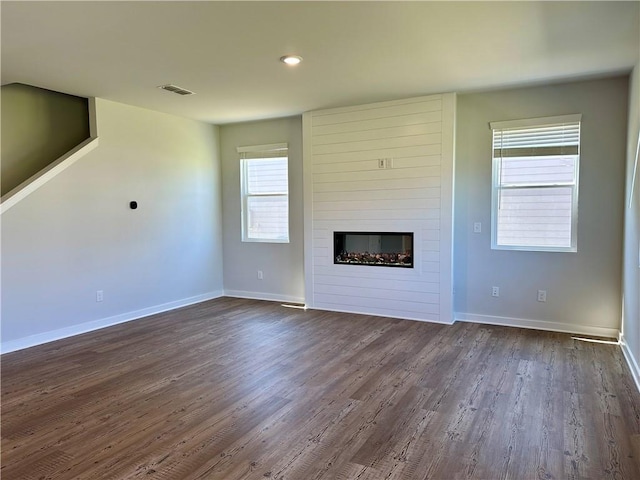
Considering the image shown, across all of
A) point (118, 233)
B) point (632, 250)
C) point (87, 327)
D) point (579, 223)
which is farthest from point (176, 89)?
point (632, 250)

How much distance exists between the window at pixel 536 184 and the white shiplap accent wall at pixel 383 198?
22.0 inches

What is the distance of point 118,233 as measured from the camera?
5.04 meters

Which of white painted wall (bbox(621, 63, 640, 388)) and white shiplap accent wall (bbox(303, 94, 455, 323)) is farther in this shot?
white shiplap accent wall (bbox(303, 94, 455, 323))

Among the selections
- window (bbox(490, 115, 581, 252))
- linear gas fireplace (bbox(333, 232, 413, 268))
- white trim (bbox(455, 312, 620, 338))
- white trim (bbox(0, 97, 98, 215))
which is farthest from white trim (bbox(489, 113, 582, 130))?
white trim (bbox(0, 97, 98, 215))

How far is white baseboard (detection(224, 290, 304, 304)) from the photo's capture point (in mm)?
6067

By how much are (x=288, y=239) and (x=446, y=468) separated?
4241 mm

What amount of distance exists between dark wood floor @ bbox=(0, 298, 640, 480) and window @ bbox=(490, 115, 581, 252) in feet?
3.43

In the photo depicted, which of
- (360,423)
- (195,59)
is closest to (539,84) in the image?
(195,59)

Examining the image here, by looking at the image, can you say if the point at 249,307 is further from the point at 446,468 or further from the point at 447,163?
the point at 446,468

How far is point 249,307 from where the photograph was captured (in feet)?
19.0

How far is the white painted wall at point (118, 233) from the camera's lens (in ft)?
13.8

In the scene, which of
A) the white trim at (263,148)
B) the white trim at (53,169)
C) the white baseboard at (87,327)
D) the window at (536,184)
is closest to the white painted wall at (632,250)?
the window at (536,184)

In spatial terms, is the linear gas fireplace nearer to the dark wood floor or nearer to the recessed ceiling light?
the dark wood floor

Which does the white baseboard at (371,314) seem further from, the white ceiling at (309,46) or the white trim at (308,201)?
the white ceiling at (309,46)
